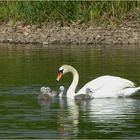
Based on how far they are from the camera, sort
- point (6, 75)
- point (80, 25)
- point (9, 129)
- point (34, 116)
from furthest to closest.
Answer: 1. point (80, 25)
2. point (6, 75)
3. point (34, 116)
4. point (9, 129)

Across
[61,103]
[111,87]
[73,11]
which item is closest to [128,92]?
[111,87]

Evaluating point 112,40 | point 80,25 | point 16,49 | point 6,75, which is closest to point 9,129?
point 6,75

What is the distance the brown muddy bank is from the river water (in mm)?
4322

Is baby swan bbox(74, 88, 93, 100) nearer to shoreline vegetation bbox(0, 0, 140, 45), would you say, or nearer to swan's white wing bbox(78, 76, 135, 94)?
swan's white wing bbox(78, 76, 135, 94)

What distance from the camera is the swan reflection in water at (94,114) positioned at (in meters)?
15.3

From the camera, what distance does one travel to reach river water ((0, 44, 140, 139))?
49.1ft

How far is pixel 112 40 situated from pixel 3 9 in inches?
224

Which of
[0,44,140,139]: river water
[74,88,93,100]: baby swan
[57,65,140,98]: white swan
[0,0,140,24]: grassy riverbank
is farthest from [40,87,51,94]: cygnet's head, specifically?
[0,0,140,24]: grassy riverbank

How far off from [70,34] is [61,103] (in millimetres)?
16053

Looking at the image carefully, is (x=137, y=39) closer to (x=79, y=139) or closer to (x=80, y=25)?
(x=80, y=25)

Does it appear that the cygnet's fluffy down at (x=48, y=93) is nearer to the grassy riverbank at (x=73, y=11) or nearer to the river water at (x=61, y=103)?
the river water at (x=61, y=103)

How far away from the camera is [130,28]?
115 ft

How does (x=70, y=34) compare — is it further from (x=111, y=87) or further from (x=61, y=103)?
(x=61, y=103)

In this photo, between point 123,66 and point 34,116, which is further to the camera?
point 123,66
